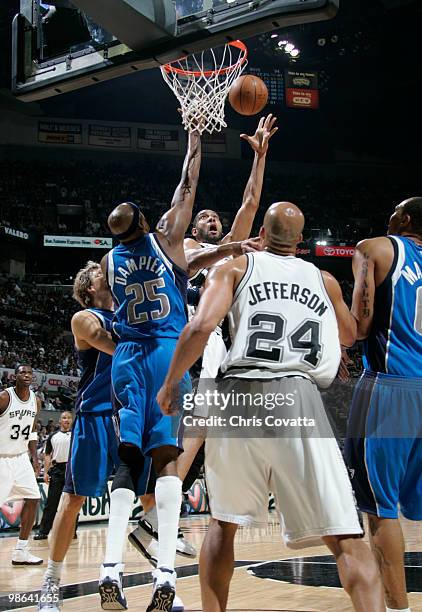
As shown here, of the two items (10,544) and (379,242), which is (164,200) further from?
(379,242)

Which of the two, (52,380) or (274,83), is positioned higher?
(274,83)

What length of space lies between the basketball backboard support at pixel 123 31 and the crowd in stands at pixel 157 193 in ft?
68.9

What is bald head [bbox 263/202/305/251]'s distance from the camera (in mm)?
3375

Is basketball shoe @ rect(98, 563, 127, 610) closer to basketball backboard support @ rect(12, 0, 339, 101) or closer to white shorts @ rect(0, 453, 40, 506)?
basketball backboard support @ rect(12, 0, 339, 101)

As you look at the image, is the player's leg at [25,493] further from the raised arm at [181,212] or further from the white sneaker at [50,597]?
the raised arm at [181,212]

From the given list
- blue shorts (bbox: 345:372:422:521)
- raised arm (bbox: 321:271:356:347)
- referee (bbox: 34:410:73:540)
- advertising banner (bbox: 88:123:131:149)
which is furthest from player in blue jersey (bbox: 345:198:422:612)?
advertising banner (bbox: 88:123:131:149)

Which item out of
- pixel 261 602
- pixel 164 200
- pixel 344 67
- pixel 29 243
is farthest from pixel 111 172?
pixel 261 602

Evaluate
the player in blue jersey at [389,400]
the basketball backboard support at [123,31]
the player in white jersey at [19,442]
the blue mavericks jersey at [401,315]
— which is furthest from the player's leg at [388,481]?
the player in white jersey at [19,442]

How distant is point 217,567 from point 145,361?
128 cm

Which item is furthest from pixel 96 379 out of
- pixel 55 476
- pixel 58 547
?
pixel 55 476

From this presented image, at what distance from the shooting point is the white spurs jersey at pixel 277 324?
10.5ft

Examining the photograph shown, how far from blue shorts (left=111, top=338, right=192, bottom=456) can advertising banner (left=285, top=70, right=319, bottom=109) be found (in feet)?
82.7

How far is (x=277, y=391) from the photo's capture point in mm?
3184

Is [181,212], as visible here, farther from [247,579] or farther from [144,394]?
[247,579]
